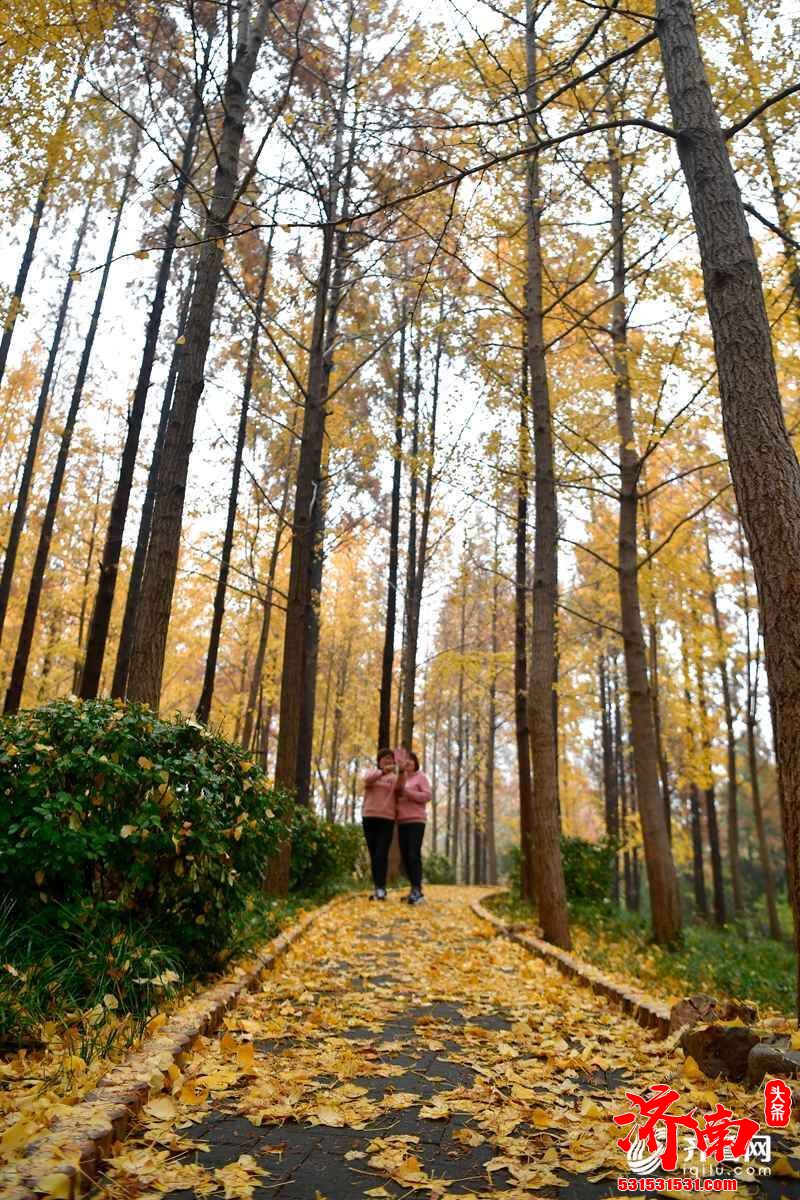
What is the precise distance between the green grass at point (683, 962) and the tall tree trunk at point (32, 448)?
35.6 feet

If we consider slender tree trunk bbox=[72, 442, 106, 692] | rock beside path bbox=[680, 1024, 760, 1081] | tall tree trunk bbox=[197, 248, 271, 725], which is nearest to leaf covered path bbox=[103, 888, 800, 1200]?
rock beside path bbox=[680, 1024, 760, 1081]

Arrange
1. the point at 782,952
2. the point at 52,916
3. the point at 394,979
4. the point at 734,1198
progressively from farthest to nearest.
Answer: the point at 782,952, the point at 394,979, the point at 52,916, the point at 734,1198

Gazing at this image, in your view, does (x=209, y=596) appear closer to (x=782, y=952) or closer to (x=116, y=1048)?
(x=782, y=952)

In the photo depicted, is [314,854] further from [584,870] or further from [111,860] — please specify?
[111,860]

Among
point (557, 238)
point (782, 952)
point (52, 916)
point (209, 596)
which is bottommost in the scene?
point (782, 952)

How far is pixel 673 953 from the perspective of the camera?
25.1 ft

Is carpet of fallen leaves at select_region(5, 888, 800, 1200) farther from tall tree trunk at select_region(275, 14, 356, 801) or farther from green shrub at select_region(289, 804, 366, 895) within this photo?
green shrub at select_region(289, 804, 366, 895)

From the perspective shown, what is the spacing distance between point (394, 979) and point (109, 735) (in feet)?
8.92

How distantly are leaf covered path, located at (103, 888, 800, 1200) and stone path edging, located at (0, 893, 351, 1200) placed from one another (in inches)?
2.5

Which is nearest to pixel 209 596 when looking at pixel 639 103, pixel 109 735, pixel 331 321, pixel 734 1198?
pixel 331 321

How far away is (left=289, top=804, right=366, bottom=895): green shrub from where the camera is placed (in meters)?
9.48

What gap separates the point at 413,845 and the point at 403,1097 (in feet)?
23.8

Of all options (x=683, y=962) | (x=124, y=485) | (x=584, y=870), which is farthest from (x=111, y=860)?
(x=584, y=870)

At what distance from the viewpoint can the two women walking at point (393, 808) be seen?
9.49 meters
